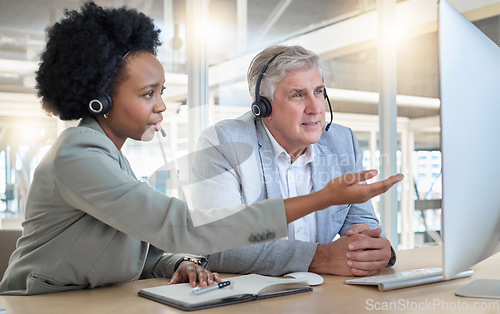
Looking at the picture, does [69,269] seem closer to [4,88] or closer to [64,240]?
[64,240]

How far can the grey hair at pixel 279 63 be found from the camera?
1.93 metres

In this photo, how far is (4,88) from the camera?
3.32m

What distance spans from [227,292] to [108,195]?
34 centimetres

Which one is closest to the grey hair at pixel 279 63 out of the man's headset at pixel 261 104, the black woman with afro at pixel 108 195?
the man's headset at pixel 261 104

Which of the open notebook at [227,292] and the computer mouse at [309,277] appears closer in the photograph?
the open notebook at [227,292]

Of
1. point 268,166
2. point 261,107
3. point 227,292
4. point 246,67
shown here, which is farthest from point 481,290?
point 246,67

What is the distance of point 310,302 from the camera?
1.14 meters

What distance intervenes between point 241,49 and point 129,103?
8.87 ft

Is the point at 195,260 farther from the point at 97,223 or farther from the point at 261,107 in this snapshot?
the point at 261,107

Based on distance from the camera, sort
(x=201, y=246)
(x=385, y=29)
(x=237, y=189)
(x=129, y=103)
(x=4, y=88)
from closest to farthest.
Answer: (x=201, y=246) < (x=129, y=103) < (x=237, y=189) < (x=4, y=88) < (x=385, y=29)

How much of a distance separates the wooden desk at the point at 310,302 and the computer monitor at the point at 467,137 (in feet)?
0.62

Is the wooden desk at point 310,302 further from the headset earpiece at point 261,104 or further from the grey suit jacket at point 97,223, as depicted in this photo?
the headset earpiece at point 261,104

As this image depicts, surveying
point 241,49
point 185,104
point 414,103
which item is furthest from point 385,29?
point 185,104

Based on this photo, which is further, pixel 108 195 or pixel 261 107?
pixel 261 107
